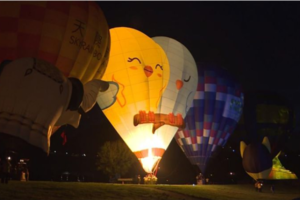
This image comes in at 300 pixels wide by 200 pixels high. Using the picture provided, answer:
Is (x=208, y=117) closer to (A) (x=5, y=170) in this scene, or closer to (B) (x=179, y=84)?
(B) (x=179, y=84)

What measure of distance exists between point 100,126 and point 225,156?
1977 cm

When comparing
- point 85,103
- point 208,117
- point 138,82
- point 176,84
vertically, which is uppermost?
point 176,84

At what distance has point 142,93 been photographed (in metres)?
24.2

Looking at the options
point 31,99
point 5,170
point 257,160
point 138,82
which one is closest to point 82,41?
point 31,99

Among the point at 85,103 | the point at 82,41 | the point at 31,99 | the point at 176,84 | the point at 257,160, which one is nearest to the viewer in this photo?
the point at 31,99

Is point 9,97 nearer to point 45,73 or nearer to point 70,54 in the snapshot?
point 45,73

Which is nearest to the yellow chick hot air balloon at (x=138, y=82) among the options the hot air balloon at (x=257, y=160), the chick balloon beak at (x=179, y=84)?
the chick balloon beak at (x=179, y=84)

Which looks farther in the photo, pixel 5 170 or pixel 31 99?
pixel 5 170

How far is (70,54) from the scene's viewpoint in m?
15.8

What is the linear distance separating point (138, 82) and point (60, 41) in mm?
9045

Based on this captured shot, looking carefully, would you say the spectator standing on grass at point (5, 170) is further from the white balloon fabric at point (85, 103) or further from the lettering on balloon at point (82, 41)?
the lettering on balloon at point (82, 41)

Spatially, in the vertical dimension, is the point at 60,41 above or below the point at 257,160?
above

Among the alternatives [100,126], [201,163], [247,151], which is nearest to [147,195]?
[247,151]

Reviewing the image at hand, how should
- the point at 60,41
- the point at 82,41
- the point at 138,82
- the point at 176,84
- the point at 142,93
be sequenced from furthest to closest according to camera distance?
1. the point at 176,84
2. the point at 142,93
3. the point at 138,82
4. the point at 82,41
5. the point at 60,41
